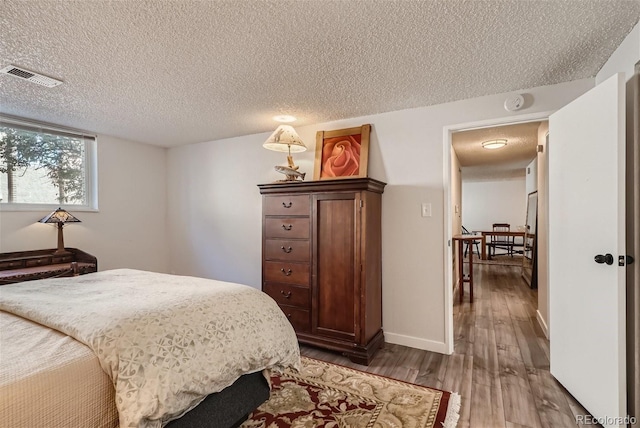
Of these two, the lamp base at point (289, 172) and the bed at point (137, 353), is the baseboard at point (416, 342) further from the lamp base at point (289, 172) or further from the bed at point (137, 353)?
the lamp base at point (289, 172)

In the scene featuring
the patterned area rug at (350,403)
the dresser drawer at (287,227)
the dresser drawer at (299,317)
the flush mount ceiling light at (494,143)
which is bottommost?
the patterned area rug at (350,403)

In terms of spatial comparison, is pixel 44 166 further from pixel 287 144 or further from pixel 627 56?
pixel 627 56

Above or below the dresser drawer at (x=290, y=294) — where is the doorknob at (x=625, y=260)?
above

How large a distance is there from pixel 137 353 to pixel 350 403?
136 centimetres

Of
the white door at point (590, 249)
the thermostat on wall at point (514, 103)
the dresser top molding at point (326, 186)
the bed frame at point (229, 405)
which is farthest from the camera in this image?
the dresser top molding at point (326, 186)

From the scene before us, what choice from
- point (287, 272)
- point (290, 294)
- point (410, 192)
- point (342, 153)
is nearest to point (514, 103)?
point (410, 192)

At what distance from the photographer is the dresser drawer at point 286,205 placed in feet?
9.32

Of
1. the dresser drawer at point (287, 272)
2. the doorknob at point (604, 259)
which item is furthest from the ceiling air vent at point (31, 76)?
the doorknob at point (604, 259)

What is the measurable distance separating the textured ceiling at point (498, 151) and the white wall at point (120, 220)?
4153mm

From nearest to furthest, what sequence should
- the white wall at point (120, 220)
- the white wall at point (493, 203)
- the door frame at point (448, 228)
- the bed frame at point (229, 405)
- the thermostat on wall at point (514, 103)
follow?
the bed frame at point (229, 405) < the thermostat on wall at point (514, 103) < the door frame at point (448, 228) < the white wall at point (120, 220) < the white wall at point (493, 203)

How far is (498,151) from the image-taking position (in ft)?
17.1

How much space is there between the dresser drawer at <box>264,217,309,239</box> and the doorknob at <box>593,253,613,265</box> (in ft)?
6.60

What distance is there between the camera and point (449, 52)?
1.91 m

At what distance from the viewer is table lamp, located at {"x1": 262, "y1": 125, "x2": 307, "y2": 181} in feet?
9.82
